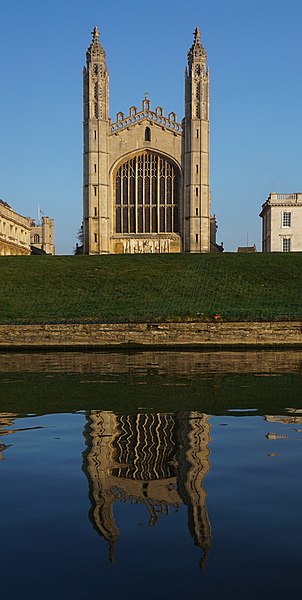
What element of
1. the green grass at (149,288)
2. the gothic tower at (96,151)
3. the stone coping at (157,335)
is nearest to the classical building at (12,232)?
the gothic tower at (96,151)

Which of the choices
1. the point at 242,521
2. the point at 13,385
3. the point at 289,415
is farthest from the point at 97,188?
the point at 242,521

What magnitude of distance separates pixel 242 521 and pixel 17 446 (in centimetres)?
359

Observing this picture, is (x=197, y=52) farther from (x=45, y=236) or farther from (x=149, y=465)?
(x=149, y=465)

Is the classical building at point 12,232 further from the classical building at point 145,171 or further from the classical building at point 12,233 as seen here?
the classical building at point 145,171

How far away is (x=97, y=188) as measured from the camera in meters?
63.3

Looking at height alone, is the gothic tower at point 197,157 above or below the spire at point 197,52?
below

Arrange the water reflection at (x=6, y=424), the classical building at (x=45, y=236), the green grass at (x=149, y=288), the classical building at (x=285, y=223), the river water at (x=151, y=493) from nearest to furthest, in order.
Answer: the river water at (x=151, y=493) → the water reflection at (x=6, y=424) → the green grass at (x=149, y=288) → the classical building at (x=285, y=223) → the classical building at (x=45, y=236)

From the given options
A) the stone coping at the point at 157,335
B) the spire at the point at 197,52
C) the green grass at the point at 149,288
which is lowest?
the stone coping at the point at 157,335

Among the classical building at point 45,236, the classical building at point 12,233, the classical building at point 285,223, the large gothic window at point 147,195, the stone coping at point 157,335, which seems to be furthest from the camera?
the classical building at point 45,236

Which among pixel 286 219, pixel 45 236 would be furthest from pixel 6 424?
pixel 45 236

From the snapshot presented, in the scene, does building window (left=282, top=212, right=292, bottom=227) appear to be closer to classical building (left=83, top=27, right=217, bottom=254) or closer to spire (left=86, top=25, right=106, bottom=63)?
classical building (left=83, top=27, right=217, bottom=254)

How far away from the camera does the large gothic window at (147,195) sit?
63875 mm

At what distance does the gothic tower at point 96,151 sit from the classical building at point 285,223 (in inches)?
774

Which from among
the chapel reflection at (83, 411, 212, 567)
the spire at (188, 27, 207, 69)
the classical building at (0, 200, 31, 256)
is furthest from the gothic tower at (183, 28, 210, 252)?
the chapel reflection at (83, 411, 212, 567)
